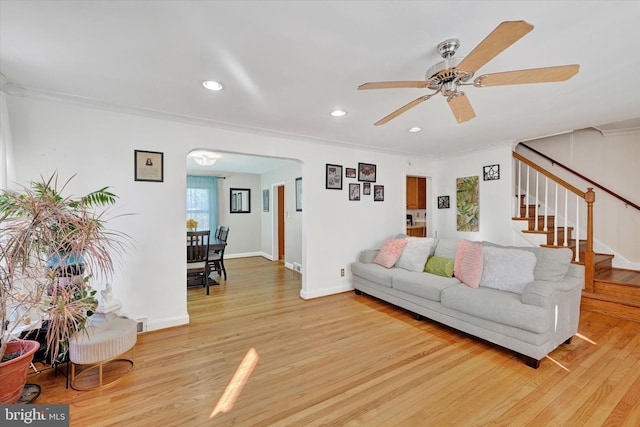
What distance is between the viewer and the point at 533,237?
397cm

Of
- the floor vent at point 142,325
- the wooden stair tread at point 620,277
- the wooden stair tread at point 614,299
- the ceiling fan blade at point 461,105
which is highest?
the ceiling fan blade at point 461,105

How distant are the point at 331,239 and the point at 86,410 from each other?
10.1 feet

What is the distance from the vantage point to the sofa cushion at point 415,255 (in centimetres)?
360

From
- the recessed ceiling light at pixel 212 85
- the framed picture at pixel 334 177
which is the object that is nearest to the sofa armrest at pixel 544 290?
the framed picture at pixel 334 177

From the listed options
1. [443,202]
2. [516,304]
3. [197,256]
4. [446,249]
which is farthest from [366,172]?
[197,256]

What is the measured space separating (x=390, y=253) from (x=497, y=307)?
1.61 metres

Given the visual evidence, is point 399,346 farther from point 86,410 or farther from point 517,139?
point 517,139

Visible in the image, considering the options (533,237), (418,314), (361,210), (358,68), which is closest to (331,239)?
(361,210)

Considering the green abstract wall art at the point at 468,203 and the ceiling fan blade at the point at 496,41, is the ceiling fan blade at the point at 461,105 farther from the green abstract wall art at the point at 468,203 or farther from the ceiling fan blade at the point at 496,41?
the green abstract wall art at the point at 468,203

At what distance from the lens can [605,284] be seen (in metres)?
3.37

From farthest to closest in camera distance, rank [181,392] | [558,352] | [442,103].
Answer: [442,103] < [558,352] < [181,392]

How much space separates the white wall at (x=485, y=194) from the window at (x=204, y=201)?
521 centimetres

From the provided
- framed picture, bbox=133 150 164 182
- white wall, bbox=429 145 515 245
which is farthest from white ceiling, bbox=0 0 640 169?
white wall, bbox=429 145 515 245

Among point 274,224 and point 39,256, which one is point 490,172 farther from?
point 39,256
